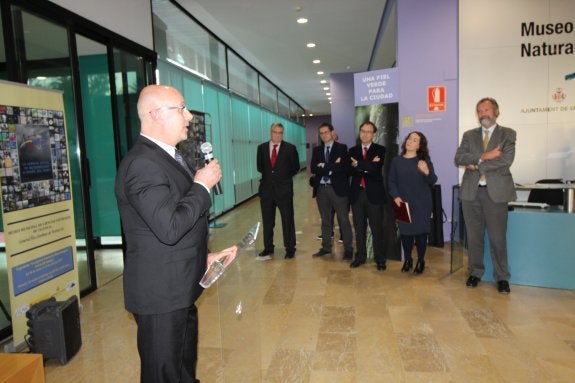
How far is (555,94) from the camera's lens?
552 centimetres

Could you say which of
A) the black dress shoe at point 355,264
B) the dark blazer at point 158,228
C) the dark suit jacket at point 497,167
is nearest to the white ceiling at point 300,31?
the dark suit jacket at point 497,167

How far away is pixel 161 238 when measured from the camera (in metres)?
1.51

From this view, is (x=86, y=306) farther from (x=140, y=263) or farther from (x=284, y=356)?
(x=140, y=263)

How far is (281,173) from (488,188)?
7.80 feet

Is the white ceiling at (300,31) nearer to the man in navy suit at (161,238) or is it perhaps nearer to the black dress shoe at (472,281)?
the black dress shoe at (472,281)

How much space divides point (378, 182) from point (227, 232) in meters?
3.43

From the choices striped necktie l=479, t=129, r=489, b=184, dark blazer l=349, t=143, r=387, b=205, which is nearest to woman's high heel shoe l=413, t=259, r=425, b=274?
dark blazer l=349, t=143, r=387, b=205

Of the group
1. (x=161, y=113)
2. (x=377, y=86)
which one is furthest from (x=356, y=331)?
(x=377, y=86)

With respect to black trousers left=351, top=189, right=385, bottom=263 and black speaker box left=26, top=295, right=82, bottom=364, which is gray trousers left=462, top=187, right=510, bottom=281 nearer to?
black trousers left=351, top=189, right=385, bottom=263

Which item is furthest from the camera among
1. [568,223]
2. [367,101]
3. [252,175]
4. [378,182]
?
[252,175]

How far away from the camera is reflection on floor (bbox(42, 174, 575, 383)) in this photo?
7.47ft

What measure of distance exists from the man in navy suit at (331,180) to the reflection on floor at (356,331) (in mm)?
770

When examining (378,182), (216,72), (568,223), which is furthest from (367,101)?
(216,72)

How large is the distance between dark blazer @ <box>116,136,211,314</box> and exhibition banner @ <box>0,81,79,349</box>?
69.2 inches
